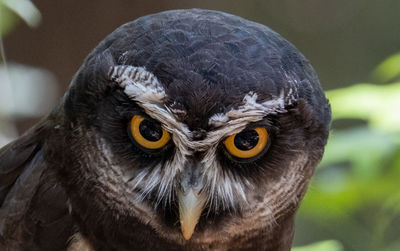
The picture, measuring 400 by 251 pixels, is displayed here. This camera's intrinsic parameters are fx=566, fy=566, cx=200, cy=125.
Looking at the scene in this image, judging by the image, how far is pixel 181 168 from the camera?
1.71m

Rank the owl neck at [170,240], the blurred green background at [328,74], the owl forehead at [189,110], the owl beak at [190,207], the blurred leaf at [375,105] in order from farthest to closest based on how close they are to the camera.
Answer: the blurred green background at [328,74] → the blurred leaf at [375,105] → the owl neck at [170,240] → the owl beak at [190,207] → the owl forehead at [189,110]

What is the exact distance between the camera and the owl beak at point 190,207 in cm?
172

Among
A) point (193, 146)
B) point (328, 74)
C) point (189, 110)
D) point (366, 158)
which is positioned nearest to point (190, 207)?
point (193, 146)

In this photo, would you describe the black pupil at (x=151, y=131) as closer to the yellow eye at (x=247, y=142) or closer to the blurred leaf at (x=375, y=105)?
the yellow eye at (x=247, y=142)

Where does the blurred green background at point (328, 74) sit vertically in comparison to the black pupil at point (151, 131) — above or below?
below

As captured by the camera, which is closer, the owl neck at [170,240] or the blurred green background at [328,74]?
the owl neck at [170,240]

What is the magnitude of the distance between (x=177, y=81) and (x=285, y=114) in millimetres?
369

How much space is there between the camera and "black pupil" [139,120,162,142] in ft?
5.53

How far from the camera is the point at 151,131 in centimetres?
169

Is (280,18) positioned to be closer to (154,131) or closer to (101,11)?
(101,11)

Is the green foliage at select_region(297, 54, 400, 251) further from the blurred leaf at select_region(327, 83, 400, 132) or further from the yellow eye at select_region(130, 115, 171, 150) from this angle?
the yellow eye at select_region(130, 115, 171, 150)

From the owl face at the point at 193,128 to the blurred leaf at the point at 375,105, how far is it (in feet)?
2.28

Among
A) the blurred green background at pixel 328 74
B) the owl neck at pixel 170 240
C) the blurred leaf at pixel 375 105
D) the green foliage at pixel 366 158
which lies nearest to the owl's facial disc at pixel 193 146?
the owl neck at pixel 170 240

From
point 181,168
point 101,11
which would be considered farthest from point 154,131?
point 101,11
